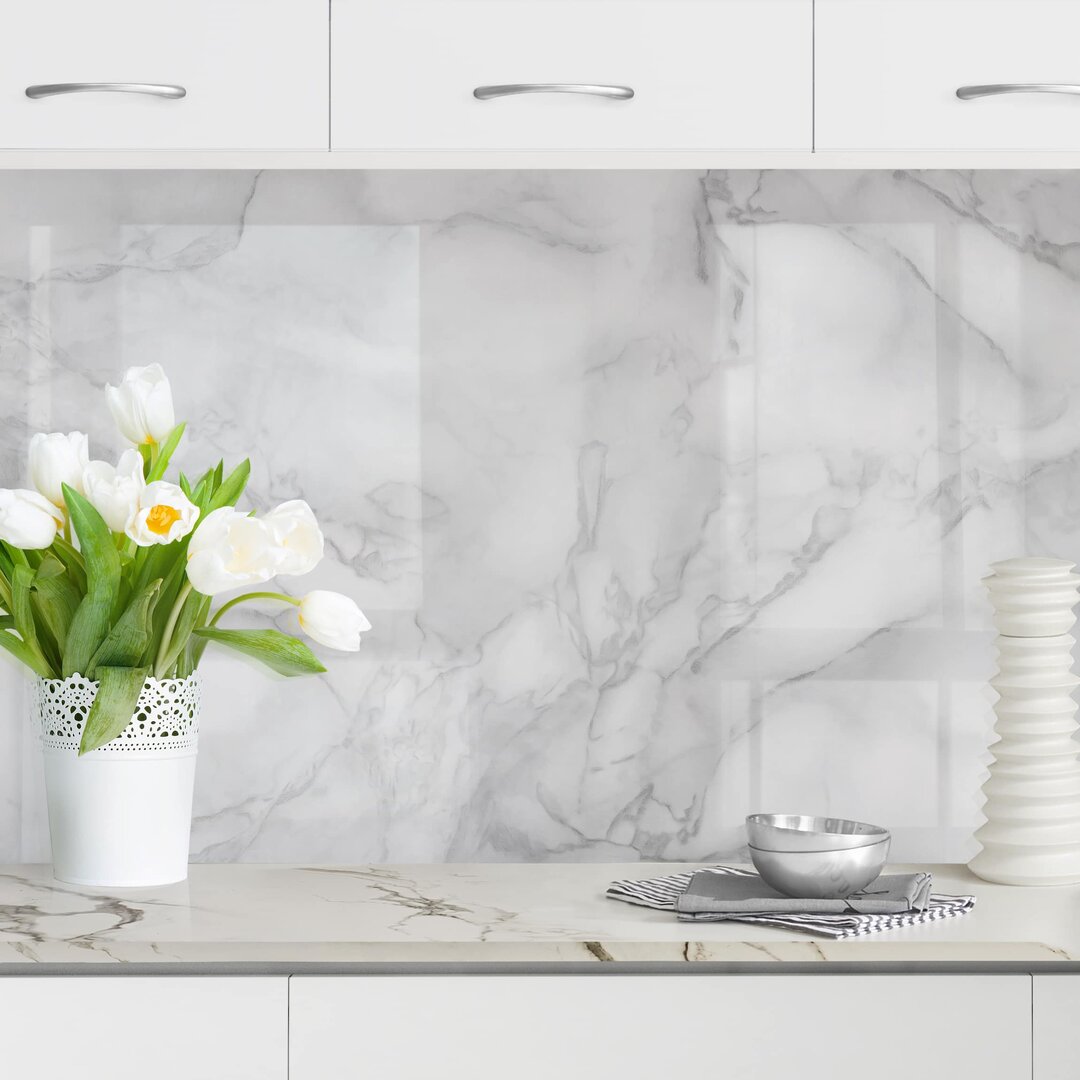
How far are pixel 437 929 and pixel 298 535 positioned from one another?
44 cm

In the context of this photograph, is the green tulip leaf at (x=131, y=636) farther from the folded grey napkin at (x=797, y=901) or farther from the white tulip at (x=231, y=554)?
the folded grey napkin at (x=797, y=901)

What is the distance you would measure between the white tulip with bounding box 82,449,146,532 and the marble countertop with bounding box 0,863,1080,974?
0.40m

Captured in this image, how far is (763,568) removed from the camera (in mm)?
1717
